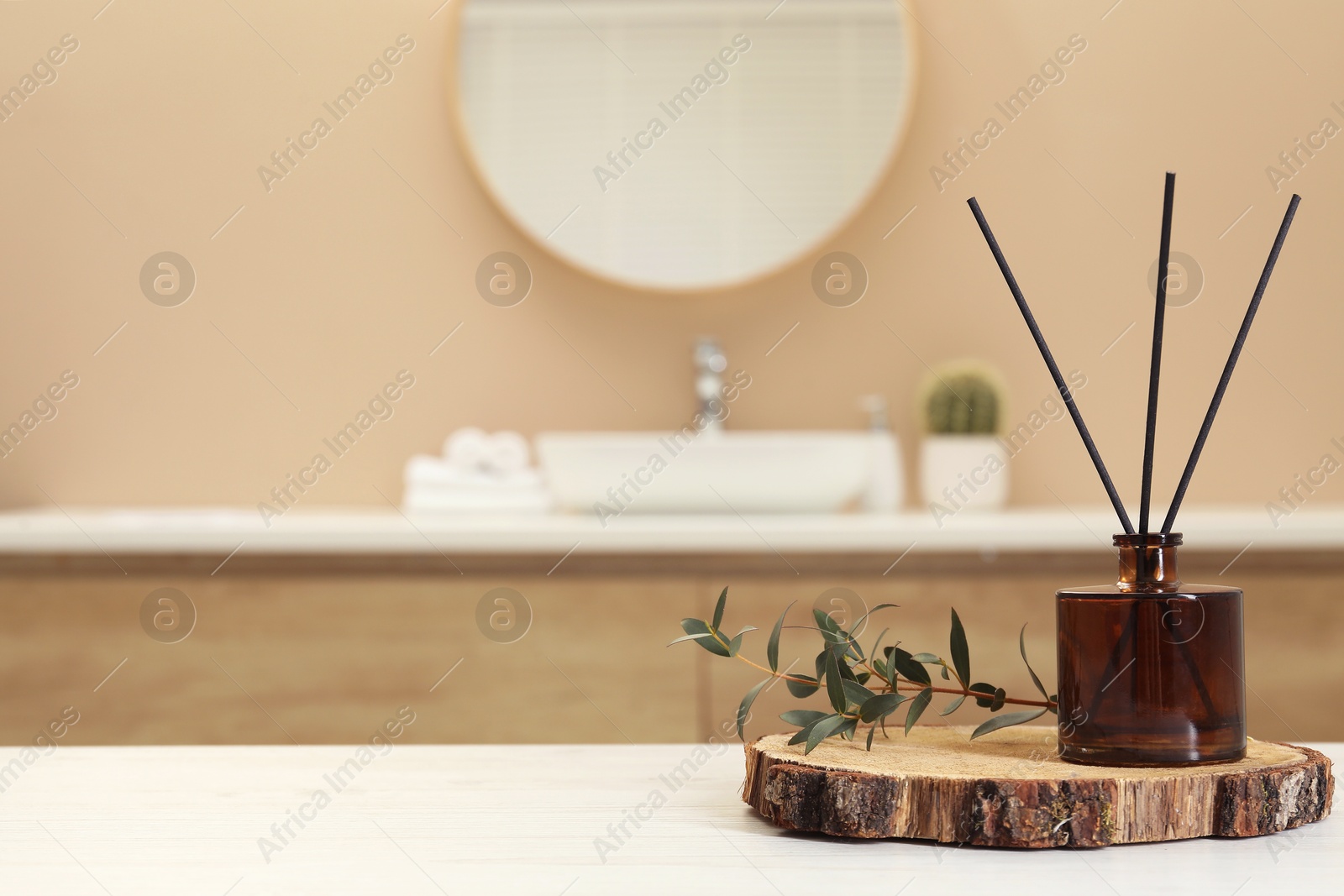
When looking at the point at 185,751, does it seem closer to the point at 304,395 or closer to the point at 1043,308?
the point at 304,395

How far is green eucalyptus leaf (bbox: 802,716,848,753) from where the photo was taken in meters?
0.58

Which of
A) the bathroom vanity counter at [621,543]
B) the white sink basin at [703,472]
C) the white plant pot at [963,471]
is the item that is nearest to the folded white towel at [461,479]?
the white sink basin at [703,472]

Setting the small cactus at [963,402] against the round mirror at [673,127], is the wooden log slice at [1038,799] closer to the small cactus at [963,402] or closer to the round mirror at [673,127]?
the small cactus at [963,402]

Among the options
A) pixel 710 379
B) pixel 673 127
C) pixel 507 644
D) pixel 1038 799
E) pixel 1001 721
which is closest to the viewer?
pixel 1038 799

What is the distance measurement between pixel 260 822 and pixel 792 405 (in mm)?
1556

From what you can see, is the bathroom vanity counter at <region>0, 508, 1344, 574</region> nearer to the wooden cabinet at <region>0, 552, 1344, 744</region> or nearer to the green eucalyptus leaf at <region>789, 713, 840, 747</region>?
the wooden cabinet at <region>0, 552, 1344, 744</region>

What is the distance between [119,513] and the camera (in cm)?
193

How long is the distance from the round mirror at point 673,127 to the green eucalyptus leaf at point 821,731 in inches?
60.5

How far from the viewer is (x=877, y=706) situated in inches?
23.5

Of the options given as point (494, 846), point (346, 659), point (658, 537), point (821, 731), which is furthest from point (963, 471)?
point (494, 846)

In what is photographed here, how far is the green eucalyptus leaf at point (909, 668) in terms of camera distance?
0.64 metres

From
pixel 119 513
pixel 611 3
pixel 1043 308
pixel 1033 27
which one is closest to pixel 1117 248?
pixel 1043 308

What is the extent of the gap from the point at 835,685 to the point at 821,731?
0.03m

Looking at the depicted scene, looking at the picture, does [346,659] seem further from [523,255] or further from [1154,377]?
[1154,377]
